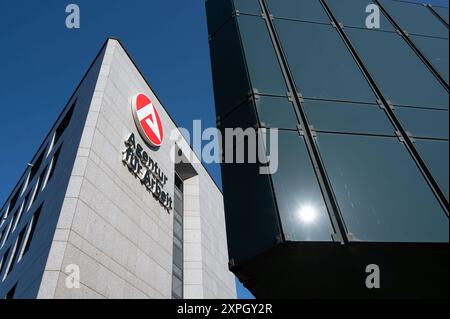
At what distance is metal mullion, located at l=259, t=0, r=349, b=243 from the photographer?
4250 mm

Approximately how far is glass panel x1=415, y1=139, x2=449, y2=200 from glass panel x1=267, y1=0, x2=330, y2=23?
364cm

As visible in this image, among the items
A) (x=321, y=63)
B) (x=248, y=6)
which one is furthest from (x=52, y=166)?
(x=321, y=63)

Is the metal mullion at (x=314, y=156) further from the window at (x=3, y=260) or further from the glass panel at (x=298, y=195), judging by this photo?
the window at (x=3, y=260)

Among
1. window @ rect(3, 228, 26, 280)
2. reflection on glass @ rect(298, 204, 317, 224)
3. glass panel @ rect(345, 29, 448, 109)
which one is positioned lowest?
reflection on glass @ rect(298, 204, 317, 224)

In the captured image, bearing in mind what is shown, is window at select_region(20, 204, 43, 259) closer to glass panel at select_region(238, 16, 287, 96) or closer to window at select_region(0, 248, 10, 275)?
window at select_region(0, 248, 10, 275)

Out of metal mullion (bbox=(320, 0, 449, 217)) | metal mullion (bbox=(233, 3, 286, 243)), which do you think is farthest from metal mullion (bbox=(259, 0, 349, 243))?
metal mullion (bbox=(320, 0, 449, 217))

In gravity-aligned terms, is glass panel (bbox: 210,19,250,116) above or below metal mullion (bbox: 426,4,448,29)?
below

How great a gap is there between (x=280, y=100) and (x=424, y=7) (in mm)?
5866

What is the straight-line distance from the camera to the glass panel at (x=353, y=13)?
24.7 ft

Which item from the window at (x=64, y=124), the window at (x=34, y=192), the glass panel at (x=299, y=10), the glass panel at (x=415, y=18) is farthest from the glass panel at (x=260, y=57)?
the window at (x=34, y=192)

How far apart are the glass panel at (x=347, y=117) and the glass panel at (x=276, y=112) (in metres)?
0.26

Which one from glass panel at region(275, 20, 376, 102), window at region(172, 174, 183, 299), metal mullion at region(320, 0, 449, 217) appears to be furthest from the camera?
window at region(172, 174, 183, 299)

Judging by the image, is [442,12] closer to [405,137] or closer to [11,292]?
[405,137]

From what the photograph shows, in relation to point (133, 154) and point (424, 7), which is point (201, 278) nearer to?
point (133, 154)
